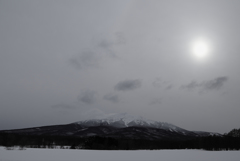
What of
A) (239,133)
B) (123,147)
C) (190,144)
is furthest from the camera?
(239,133)

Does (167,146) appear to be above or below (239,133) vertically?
below

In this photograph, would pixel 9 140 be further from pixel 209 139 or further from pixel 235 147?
pixel 235 147

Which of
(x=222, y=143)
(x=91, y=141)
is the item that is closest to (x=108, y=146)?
(x=91, y=141)

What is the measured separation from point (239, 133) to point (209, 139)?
6430cm

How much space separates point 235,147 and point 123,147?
8225 cm

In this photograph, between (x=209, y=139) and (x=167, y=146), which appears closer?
(x=209, y=139)

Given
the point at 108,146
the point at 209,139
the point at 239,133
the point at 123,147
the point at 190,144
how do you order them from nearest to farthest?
1. the point at 108,146
2. the point at 123,147
3. the point at 209,139
4. the point at 190,144
5. the point at 239,133

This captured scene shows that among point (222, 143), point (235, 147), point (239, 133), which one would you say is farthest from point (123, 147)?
point (239, 133)

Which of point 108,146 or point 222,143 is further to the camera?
point 222,143

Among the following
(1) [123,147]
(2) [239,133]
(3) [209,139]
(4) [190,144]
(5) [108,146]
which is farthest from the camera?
(2) [239,133]

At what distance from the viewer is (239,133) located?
198 meters

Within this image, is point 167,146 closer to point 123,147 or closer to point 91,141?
point 123,147

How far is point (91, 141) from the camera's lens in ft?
425

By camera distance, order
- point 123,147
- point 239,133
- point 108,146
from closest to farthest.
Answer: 1. point 108,146
2. point 123,147
3. point 239,133
